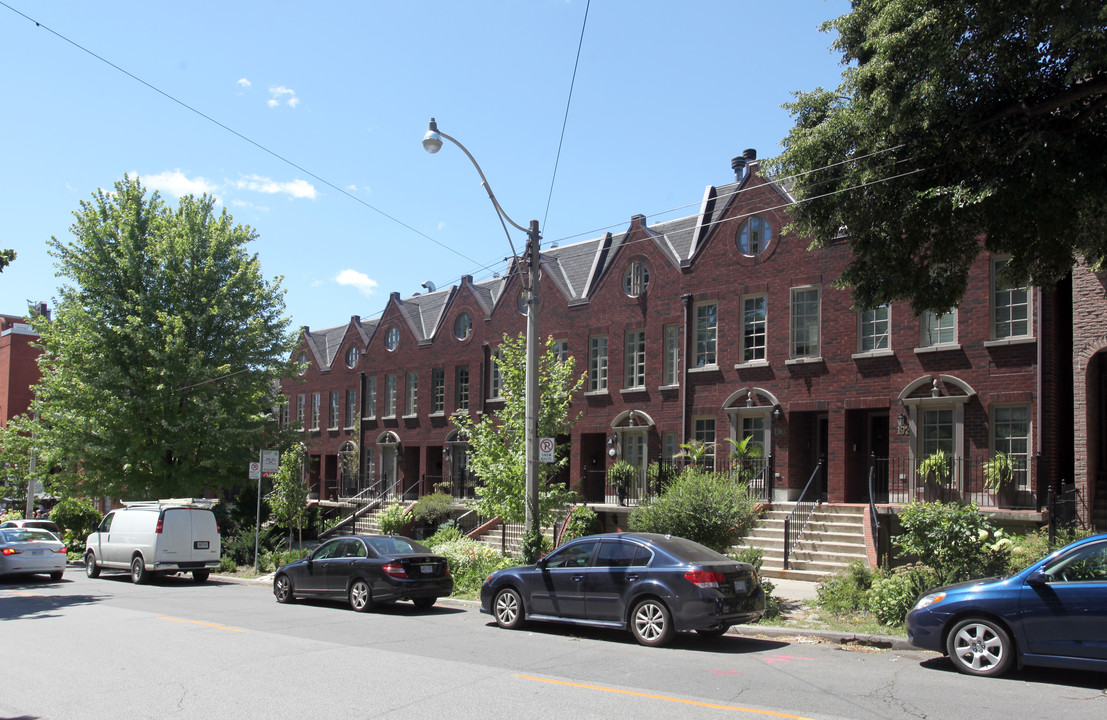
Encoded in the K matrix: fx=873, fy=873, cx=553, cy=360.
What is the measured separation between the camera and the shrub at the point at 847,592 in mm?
12923

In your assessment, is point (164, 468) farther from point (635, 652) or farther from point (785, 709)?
point (785, 709)

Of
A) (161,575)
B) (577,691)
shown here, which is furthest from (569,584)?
(161,575)

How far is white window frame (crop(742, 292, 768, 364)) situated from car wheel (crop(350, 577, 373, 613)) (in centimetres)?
1302

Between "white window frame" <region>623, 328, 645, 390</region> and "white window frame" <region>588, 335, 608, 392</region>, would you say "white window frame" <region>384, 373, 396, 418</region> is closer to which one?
"white window frame" <region>588, 335, 608, 392</region>

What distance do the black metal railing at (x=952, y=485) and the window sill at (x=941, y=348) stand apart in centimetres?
255

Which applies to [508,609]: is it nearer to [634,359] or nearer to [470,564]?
[470,564]

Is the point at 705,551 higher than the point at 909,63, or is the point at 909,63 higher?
the point at 909,63

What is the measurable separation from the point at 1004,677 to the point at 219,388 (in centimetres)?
2427

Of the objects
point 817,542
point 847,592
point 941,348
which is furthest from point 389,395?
point 847,592

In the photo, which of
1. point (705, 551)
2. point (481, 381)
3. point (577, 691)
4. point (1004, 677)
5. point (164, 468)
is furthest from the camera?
point (481, 381)

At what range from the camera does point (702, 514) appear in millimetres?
14930

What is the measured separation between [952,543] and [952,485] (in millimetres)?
8631

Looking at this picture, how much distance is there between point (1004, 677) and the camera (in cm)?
880

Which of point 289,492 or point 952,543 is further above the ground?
point 952,543
